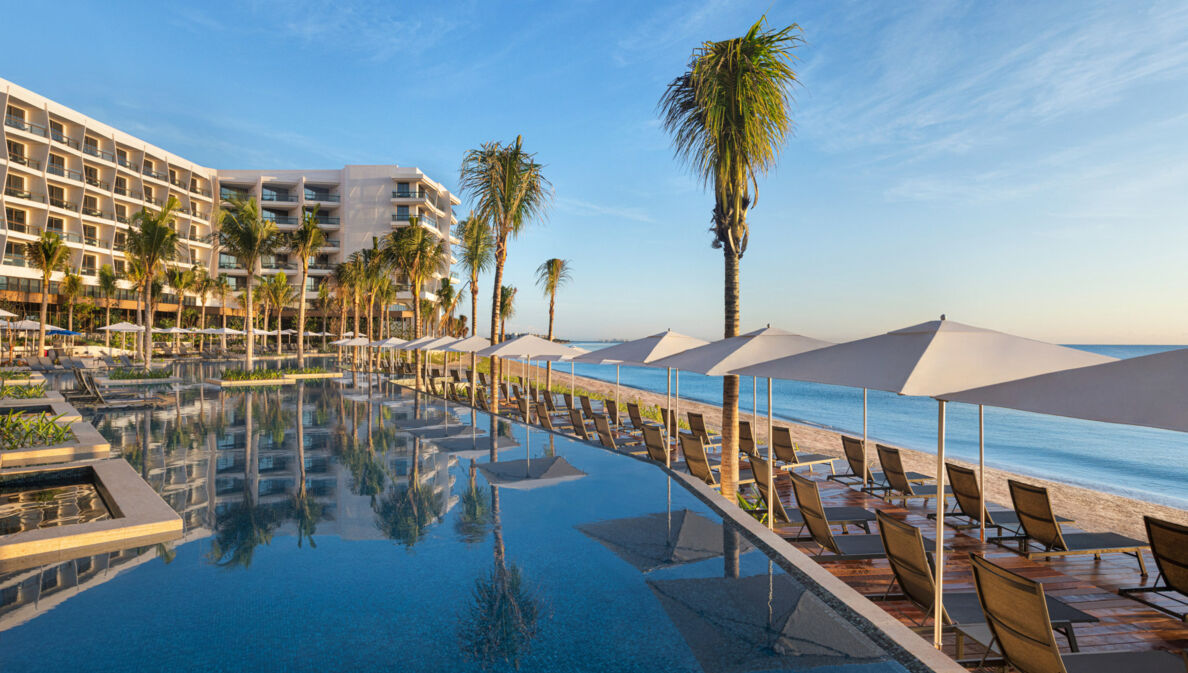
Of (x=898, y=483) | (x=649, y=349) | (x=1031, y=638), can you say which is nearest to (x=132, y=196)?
(x=649, y=349)

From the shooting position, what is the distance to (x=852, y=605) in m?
4.11

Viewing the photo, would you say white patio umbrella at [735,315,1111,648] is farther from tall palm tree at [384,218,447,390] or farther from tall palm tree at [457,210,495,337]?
tall palm tree at [384,218,447,390]

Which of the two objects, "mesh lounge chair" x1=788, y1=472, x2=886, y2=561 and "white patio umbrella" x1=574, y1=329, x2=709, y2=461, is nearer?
"mesh lounge chair" x1=788, y1=472, x2=886, y2=561

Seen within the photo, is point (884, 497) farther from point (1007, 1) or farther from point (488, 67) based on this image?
point (488, 67)

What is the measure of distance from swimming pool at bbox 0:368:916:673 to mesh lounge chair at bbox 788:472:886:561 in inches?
20.8

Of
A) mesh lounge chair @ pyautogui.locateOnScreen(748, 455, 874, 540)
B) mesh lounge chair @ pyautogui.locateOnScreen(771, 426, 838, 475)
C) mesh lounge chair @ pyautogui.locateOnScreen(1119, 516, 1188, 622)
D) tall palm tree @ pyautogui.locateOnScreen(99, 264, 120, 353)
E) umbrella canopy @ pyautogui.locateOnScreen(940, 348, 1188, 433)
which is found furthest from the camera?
tall palm tree @ pyautogui.locateOnScreen(99, 264, 120, 353)

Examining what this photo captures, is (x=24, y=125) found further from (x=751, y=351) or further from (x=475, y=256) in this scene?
(x=751, y=351)

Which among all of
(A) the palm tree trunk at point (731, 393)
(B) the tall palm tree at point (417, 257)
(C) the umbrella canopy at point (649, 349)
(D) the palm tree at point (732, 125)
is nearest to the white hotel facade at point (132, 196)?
(B) the tall palm tree at point (417, 257)

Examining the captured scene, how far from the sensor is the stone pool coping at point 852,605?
11.2 ft

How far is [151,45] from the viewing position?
35.1 metres

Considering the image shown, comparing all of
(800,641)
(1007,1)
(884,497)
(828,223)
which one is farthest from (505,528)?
(828,223)

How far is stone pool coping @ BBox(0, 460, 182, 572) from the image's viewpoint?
491 centimetres

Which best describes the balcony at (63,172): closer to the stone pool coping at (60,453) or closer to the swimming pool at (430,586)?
the stone pool coping at (60,453)

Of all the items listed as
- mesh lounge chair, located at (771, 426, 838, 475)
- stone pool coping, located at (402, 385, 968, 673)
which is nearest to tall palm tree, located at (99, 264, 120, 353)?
mesh lounge chair, located at (771, 426, 838, 475)
